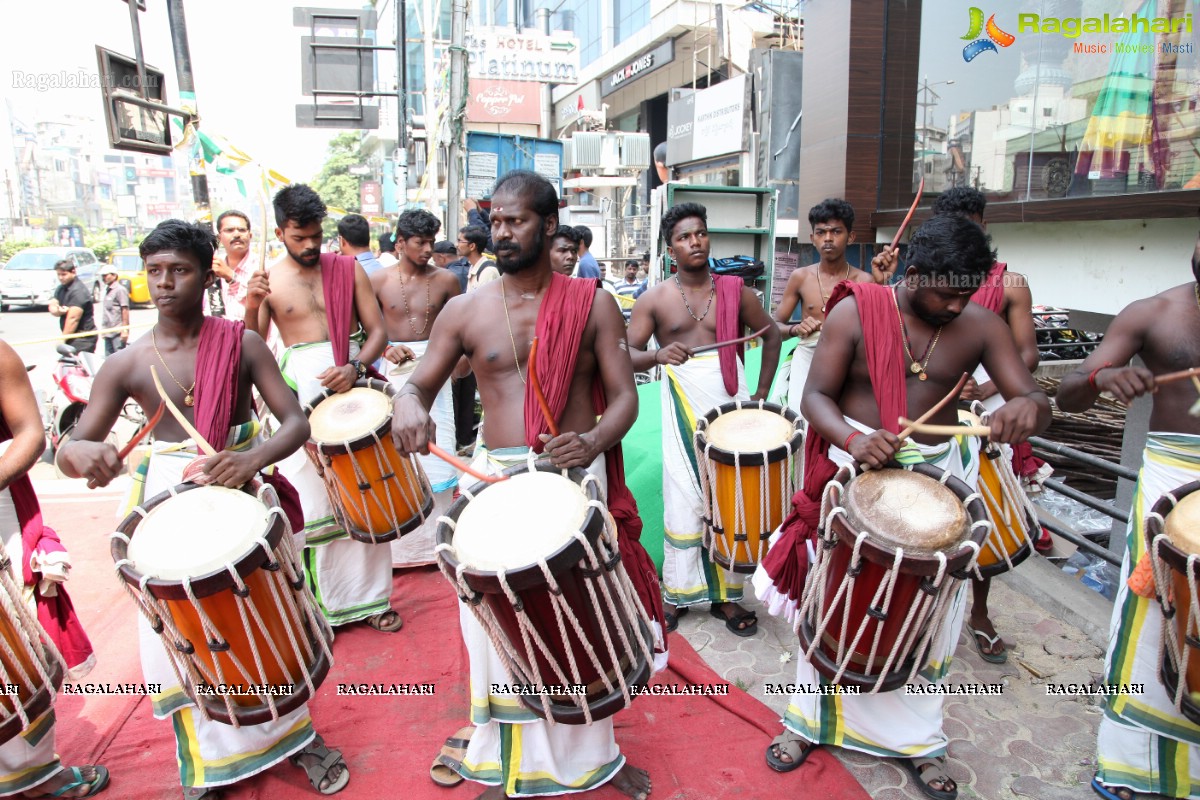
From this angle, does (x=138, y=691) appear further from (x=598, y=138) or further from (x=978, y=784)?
(x=598, y=138)

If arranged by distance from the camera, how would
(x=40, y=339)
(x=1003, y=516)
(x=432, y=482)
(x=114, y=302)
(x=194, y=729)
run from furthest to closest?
(x=114, y=302)
(x=40, y=339)
(x=432, y=482)
(x=1003, y=516)
(x=194, y=729)

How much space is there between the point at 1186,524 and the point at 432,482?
405 centimetres

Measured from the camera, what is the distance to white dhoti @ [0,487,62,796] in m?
2.83

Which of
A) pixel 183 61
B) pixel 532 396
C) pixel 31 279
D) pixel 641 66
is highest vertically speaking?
pixel 641 66

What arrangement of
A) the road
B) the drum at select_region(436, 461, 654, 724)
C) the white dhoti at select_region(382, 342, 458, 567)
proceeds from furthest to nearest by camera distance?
the road
the white dhoti at select_region(382, 342, 458, 567)
the drum at select_region(436, 461, 654, 724)

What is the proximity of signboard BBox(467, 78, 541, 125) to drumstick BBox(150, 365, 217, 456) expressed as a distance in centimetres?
2962

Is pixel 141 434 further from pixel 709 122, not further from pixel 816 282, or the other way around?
pixel 709 122

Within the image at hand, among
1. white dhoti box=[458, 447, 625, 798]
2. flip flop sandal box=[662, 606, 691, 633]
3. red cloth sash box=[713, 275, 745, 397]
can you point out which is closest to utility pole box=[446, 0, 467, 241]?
red cloth sash box=[713, 275, 745, 397]

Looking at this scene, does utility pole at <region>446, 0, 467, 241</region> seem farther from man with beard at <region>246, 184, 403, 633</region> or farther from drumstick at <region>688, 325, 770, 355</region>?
drumstick at <region>688, 325, 770, 355</region>

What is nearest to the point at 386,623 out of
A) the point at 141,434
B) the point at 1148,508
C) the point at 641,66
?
the point at 141,434

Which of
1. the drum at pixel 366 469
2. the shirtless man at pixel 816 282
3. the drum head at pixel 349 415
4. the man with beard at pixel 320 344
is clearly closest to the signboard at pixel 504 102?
the shirtless man at pixel 816 282

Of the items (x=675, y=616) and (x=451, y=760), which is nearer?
(x=451, y=760)

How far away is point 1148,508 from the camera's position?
2678 millimetres

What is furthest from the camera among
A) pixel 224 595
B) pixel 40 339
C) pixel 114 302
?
pixel 114 302
